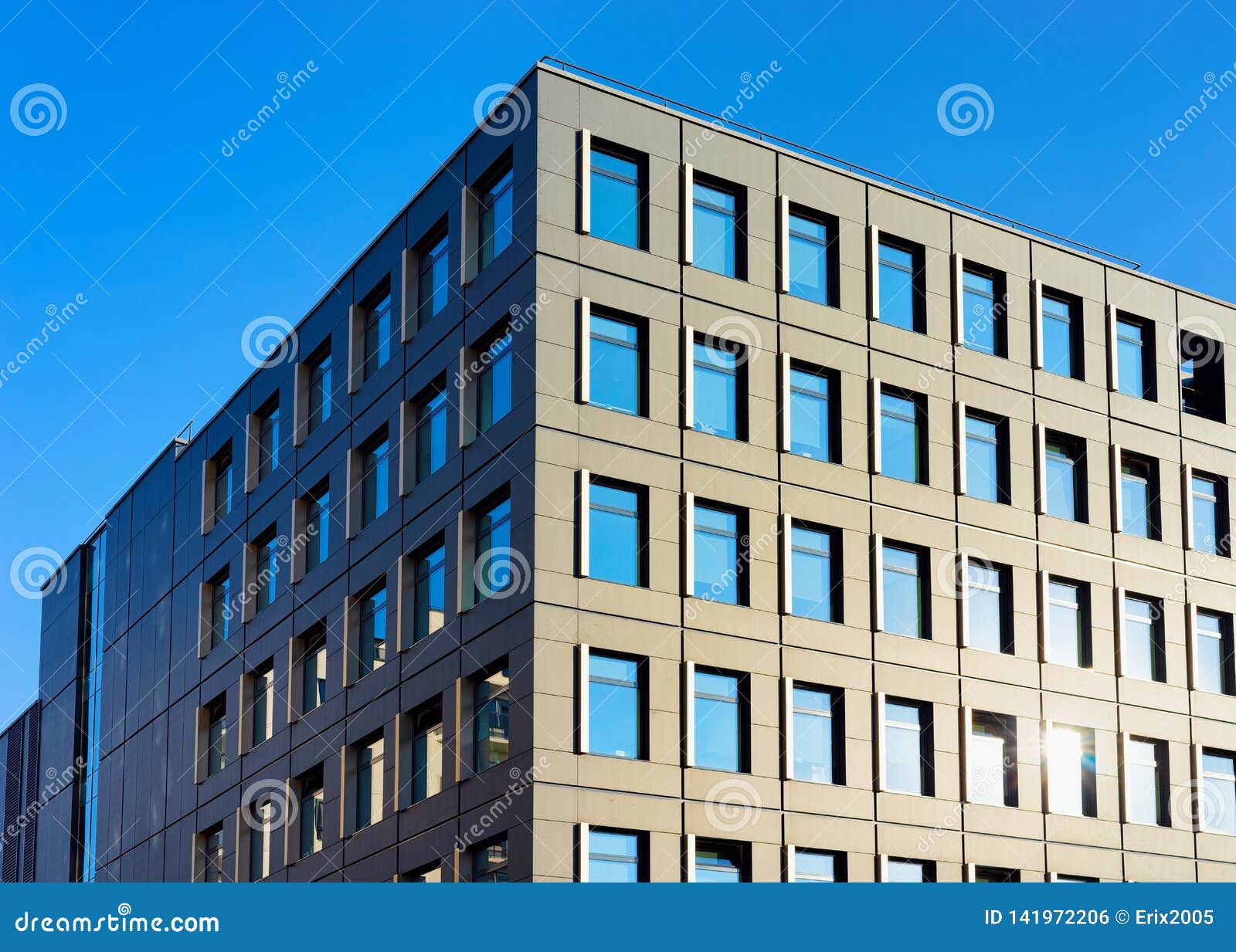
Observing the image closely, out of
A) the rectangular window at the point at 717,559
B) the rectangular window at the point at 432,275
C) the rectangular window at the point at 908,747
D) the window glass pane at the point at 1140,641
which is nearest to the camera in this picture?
the rectangular window at the point at 717,559

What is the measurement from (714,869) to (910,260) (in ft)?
49.4

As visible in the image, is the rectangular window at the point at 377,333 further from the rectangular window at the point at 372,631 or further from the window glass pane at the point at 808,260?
the window glass pane at the point at 808,260

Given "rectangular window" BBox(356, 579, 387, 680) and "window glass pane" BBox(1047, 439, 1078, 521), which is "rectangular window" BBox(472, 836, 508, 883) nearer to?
"rectangular window" BBox(356, 579, 387, 680)

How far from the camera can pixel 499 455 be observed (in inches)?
1401

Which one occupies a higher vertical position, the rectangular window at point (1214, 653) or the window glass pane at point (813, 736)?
the rectangular window at point (1214, 653)

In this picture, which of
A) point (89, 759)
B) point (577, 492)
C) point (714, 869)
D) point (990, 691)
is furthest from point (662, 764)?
point (89, 759)

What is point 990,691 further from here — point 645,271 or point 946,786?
point 645,271

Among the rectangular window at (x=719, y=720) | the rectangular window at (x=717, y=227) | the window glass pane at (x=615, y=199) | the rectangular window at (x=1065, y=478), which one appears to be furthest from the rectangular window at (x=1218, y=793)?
the window glass pane at (x=615, y=199)

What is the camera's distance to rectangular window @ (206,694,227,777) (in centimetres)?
4866

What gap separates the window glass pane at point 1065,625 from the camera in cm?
4059

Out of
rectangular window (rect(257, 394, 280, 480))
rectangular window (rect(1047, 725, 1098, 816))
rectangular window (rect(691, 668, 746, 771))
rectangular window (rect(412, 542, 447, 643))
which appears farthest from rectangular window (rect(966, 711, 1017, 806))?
rectangular window (rect(257, 394, 280, 480))

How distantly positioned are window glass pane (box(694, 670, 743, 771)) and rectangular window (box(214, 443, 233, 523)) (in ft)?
67.2

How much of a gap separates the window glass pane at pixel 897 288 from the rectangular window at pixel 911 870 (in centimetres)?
1171

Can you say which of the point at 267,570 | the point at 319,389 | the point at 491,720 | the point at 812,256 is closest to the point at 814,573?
the point at 812,256
